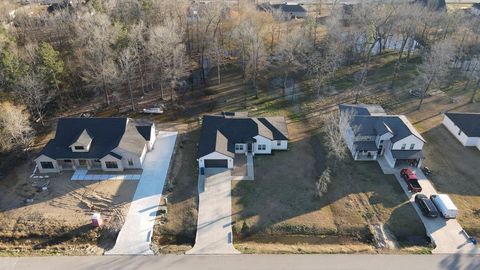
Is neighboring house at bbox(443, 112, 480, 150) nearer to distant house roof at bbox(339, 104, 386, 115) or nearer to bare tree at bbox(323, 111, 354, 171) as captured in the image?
distant house roof at bbox(339, 104, 386, 115)

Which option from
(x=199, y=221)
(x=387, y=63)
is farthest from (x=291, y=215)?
(x=387, y=63)

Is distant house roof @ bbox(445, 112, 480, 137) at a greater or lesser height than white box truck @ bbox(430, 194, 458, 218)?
greater

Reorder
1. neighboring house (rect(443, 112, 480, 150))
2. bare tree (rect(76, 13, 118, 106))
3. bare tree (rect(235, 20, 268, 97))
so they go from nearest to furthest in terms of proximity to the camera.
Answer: neighboring house (rect(443, 112, 480, 150)), bare tree (rect(76, 13, 118, 106)), bare tree (rect(235, 20, 268, 97))

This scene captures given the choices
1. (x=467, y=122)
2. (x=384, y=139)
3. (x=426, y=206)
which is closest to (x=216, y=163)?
(x=384, y=139)

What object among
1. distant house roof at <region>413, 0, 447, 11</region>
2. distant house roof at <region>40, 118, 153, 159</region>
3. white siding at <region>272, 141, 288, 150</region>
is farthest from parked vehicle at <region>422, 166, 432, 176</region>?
distant house roof at <region>413, 0, 447, 11</region>

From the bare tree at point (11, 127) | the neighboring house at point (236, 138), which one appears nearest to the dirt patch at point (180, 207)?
the neighboring house at point (236, 138)

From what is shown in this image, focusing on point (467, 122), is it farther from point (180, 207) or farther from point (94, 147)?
point (94, 147)
